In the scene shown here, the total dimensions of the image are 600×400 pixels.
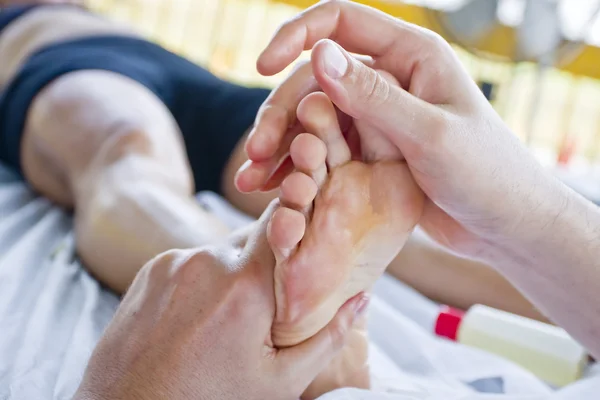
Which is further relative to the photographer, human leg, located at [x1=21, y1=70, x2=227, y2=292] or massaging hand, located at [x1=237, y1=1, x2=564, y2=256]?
human leg, located at [x1=21, y1=70, x2=227, y2=292]

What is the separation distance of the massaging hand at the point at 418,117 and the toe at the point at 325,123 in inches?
0.9

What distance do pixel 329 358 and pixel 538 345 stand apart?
13.6 inches

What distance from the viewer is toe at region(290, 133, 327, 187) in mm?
521

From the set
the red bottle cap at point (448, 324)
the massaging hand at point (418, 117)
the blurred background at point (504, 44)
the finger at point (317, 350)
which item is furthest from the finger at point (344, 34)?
the blurred background at point (504, 44)

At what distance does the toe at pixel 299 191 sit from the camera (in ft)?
1.68

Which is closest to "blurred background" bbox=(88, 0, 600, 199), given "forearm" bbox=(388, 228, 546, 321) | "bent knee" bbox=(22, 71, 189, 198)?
"forearm" bbox=(388, 228, 546, 321)

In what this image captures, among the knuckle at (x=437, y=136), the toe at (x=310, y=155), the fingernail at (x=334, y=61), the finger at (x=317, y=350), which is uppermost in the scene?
the fingernail at (x=334, y=61)

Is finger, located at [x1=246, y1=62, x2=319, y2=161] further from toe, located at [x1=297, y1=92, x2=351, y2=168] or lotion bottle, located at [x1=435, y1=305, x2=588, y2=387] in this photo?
lotion bottle, located at [x1=435, y1=305, x2=588, y2=387]

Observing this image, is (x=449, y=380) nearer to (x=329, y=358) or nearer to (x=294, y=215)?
(x=329, y=358)

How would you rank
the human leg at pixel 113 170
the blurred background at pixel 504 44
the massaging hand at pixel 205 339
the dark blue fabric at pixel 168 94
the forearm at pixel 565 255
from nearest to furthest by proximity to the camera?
the massaging hand at pixel 205 339
the forearm at pixel 565 255
the human leg at pixel 113 170
the dark blue fabric at pixel 168 94
the blurred background at pixel 504 44

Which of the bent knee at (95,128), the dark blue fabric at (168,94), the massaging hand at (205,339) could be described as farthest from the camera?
the dark blue fabric at (168,94)

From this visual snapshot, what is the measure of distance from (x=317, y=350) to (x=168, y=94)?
741 millimetres

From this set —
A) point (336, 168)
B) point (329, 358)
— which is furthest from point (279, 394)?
point (336, 168)

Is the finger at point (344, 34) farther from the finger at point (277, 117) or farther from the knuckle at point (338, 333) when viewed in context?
the knuckle at point (338, 333)
